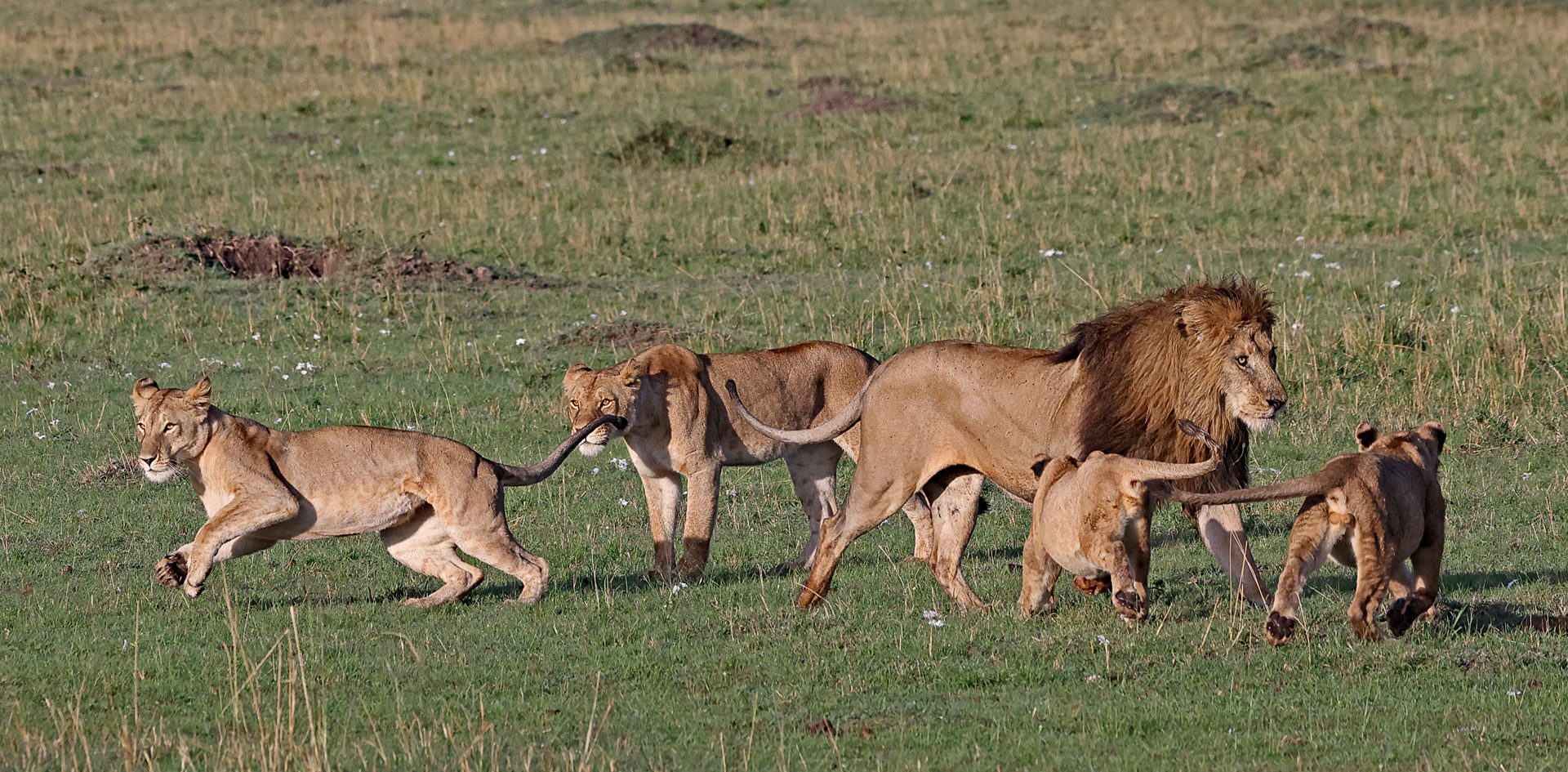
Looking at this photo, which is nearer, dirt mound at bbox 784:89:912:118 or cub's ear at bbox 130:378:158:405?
cub's ear at bbox 130:378:158:405

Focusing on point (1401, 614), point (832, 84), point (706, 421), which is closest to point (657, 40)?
point (832, 84)

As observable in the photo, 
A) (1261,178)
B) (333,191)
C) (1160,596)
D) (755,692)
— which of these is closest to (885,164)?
(1261,178)

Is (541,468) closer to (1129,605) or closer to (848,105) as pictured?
(1129,605)

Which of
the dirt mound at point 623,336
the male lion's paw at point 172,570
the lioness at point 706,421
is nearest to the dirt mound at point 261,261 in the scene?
the dirt mound at point 623,336

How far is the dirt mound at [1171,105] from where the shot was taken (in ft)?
72.6

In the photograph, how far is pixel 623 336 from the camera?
1359 centimetres

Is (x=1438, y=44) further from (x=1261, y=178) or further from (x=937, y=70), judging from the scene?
(x=1261, y=178)

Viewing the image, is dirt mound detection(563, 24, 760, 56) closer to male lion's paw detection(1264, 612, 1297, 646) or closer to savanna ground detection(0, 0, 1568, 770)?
savanna ground detection(0, 0, 1568, 770)

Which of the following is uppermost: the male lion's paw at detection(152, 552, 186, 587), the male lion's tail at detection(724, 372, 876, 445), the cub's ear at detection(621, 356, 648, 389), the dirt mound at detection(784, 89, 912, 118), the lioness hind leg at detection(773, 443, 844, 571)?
the cub's ear at detection(621, 356, 648, 389)

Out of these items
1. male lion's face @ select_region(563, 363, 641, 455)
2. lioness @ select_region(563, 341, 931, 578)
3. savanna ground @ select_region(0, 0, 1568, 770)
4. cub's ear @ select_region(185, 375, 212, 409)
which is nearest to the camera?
savanna ground @ select_region(0, 0, 1568, 770)

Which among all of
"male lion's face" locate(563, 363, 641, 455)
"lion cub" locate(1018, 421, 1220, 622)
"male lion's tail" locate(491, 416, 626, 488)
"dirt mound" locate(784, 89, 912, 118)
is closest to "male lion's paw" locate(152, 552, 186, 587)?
"male lion's tail" locate(491, 416, 626, 488)

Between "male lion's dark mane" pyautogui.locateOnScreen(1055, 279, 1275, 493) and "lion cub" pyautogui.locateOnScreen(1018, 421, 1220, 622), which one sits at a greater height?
"male lion's dark mane" pyautogui.locateOnScreen(1055, 279, 1275, 493)

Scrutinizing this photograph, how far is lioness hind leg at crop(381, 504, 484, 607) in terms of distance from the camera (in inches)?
297

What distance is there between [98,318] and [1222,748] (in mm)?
11390
